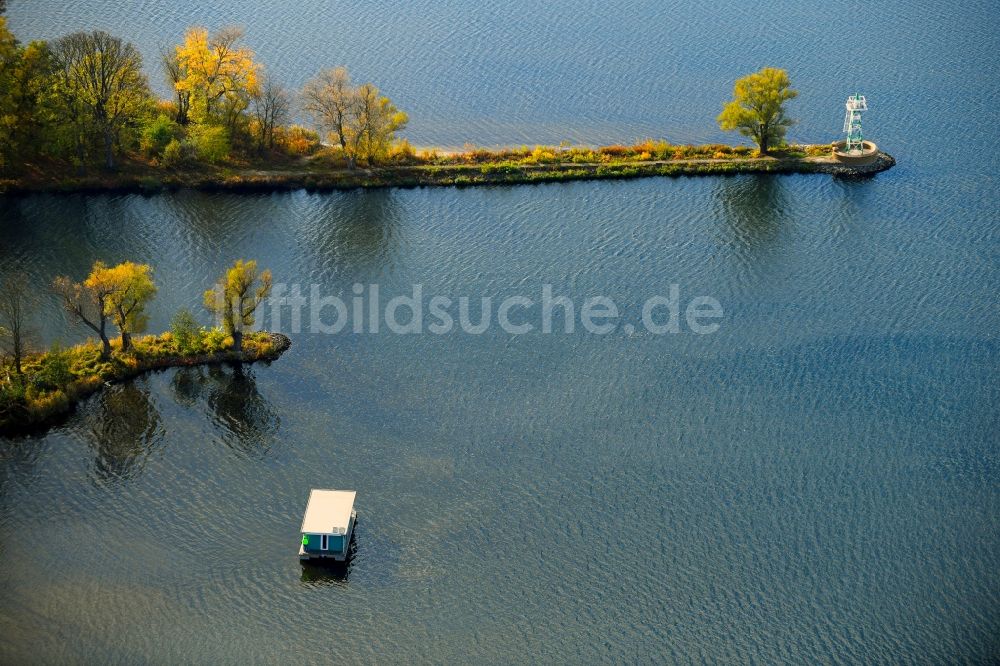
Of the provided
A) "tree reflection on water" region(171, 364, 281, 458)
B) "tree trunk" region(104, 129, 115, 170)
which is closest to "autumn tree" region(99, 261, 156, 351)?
"tree reflection on water" region(171, 364, 281, 458)

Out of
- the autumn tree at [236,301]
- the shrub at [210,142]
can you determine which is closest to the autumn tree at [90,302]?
the autumn tree at [236,301]

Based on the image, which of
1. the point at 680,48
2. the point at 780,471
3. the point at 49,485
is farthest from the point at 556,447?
the point at 680,48

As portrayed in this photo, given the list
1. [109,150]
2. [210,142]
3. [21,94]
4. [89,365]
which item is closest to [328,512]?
[89,365]

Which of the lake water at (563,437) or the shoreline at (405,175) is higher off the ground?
the shoreline at (405,175)

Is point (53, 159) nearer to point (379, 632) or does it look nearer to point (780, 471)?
point (379, 632)

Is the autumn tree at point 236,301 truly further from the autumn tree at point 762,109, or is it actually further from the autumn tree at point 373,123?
the autumn tree at point 762,109

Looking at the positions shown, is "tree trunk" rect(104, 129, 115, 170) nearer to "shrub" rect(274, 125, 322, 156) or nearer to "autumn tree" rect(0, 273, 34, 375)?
"shrub" rect(274, 125, 322, 156)
